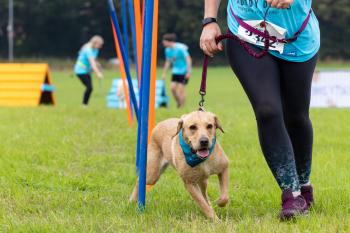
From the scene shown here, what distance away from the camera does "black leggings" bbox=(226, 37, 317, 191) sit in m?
3.84

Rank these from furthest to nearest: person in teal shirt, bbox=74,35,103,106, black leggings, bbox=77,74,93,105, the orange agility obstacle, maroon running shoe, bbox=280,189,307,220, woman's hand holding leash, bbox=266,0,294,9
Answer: the orange agility obstacle < black leggings, bbox=77,74,93,105 < person in teal shirt, bbox=74,35,103,106 < maroon running shoe, bbox=280,189,307,220 < woman's hand holding leash, bbox=266,0,294,9

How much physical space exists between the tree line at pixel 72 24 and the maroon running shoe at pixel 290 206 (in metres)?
56.4

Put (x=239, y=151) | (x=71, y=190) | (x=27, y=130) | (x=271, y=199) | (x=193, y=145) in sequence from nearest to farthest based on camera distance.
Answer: (x=193, y=145)
(x=271, y=199)
(x=71, y=190)
(x=239, y=151)
(x=27, y=130)

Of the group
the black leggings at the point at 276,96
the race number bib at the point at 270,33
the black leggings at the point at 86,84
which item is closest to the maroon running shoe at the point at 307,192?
the black leggings at the point at 276,96

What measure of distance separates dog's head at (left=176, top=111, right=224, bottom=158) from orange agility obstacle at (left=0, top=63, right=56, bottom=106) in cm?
1251

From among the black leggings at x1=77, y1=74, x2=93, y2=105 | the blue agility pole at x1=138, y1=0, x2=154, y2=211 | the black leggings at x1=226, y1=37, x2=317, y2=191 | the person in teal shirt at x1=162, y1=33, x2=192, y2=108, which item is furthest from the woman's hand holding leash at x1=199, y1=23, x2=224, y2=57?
the black leggings at x1=77, y1=74, x2=93, y2=105

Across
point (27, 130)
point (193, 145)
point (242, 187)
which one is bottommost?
point (27, 130)

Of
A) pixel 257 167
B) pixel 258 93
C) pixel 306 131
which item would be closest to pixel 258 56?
pixel 258 93

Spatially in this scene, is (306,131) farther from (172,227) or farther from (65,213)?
(65,213)

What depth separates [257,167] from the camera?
6371mm

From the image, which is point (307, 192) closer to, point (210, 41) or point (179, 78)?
point (210, 41)

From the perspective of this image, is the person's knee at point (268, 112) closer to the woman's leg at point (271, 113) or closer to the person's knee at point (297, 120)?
the woman's leg at point (271, 113)

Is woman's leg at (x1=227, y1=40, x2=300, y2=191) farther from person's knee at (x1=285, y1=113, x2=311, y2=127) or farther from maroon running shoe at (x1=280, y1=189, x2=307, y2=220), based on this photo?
person's knee at (x1=285, y1=113, x2=311, y2=127)

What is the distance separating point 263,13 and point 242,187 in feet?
6.33
